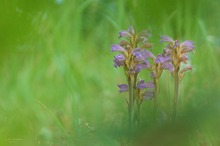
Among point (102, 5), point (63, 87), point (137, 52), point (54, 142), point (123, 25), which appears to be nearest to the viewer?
point (137, 52)

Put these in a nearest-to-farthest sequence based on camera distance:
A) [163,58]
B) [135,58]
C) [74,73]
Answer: [163,58]
[135,58]
[74,73]

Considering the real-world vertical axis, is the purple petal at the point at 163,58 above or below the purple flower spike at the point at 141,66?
above

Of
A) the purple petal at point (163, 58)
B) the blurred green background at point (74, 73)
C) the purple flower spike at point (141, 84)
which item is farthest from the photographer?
the blurred green background at point (74, 73)

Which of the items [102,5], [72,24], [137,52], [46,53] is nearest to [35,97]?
[46,53]

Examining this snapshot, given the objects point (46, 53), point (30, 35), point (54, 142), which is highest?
point (46, 53)

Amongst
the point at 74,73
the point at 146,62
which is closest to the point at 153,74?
the point at 146,62

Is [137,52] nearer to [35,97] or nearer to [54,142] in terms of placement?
[54,142]

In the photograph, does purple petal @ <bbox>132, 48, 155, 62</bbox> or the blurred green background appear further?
the blurred green background

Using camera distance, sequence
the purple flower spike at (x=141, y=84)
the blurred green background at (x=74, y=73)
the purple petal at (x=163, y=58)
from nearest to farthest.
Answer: the purple petal at (x=163, y=58)
the purple flower spike at (x=141, y=84)
the blurred green background at (x=74, y=73)

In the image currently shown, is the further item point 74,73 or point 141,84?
point 74,73

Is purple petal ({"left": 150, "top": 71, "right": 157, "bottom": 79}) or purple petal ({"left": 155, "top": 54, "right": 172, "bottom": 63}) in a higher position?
purple petal ({"left": 155, "top": 54, "right": 172, "bottom": 63})

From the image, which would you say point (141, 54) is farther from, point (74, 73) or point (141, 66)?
point (74, 73)
